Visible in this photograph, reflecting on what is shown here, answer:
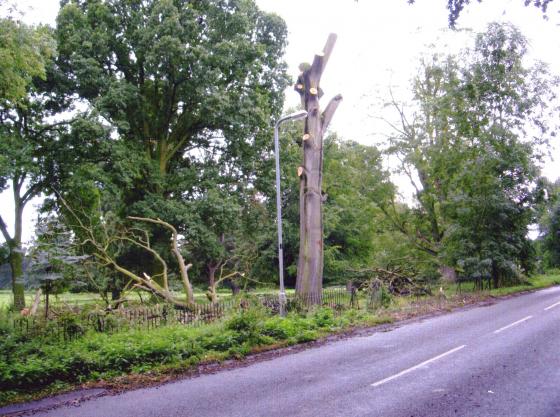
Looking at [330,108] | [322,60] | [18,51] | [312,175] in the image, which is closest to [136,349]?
[312,175]

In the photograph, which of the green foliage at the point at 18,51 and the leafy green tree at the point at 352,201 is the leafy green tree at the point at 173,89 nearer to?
the green foliage at the point at 18,51

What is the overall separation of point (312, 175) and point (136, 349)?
9.59 meters

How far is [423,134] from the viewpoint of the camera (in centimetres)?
3206

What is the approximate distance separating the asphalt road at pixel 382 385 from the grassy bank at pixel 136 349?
3.07 feet

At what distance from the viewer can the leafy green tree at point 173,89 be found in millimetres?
22250

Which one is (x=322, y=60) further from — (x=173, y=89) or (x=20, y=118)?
(x=20, y=118)

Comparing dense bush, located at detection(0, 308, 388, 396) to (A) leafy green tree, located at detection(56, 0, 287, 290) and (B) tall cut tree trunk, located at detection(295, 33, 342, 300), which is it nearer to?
(B) tall cut tree trunk, located at detection(295, 33, 342, 300)

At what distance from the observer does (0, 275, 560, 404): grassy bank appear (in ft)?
25.5

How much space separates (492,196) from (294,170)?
37.5 feet

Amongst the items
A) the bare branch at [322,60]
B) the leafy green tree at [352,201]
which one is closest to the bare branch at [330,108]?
the bare branch at [322,60]

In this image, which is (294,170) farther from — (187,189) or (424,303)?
(424,303)

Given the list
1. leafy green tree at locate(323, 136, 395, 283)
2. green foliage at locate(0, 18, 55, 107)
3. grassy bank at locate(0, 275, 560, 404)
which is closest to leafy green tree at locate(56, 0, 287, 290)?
green foliage at locate(0, 18, 55, 107)

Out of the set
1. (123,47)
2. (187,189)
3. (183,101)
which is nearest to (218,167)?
(187,189)

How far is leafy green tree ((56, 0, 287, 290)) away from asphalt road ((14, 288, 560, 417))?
1438 cm
